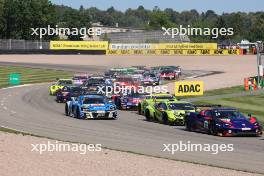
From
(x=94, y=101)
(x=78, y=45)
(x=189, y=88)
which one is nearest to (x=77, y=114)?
(x=94, y=101)

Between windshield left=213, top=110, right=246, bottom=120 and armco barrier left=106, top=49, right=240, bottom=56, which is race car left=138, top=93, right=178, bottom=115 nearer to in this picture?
windshield left=213, top=110, right=246, bottom=120

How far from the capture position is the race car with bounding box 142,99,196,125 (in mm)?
32750

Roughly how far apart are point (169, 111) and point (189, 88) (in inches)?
690

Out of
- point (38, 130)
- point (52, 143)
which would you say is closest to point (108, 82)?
point (38, 130)

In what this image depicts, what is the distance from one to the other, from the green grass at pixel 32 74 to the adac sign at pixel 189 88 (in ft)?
78.0

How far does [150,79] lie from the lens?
63.7m

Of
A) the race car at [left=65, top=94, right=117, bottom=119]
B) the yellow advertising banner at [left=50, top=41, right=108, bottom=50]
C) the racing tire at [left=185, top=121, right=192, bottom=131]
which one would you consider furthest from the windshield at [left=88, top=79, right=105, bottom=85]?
the yellow advertising banner at [left=50, top=41, right=108, bottom=50]

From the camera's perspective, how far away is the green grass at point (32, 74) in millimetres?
74188

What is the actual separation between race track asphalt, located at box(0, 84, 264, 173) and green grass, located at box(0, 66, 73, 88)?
30790 millimetres

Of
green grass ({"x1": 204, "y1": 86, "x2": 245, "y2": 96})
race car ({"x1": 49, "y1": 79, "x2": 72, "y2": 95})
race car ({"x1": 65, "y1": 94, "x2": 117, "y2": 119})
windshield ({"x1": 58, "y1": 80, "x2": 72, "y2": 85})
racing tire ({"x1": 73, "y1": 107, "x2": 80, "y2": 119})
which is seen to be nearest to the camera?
race car ({"x1": 65, "y1": 94, "x2": 117, "y2": 119})

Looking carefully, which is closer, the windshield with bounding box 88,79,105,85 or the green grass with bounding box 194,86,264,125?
the green grass with bounding box 194,86,264,125

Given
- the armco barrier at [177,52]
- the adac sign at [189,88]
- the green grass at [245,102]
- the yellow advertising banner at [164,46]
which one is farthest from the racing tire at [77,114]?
the yellow advertising banner at [164,46]

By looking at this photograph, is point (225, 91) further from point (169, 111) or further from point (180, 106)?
point (169, 111)

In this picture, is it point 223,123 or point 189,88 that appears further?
point 189,88
